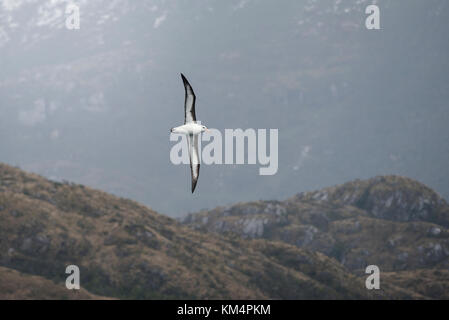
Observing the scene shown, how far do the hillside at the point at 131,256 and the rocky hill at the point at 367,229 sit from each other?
2195 cm

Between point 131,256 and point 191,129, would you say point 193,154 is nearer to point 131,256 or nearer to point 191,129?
point 191,129

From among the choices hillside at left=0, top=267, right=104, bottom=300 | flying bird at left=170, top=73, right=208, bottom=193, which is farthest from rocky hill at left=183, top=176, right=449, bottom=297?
flying bird at left=170, top=73, right=208, bottom=193

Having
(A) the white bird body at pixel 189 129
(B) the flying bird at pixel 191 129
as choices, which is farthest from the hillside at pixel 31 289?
(A) the white bird body at pixel 189 129

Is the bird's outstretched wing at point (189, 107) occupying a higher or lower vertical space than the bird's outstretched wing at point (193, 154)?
higher

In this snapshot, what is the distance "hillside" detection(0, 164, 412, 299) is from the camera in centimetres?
8444

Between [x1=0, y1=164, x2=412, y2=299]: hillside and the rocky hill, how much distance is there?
22.0m

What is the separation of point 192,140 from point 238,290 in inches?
2404

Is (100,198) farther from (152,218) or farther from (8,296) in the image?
(8,296)

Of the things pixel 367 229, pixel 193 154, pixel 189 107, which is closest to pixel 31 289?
pixel 193 154

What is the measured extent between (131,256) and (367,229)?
10645cm

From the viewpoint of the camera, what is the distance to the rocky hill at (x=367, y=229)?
153m

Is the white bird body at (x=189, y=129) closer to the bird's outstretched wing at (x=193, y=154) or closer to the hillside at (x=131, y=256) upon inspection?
the bird's outstretched wing at (x=193, y=154)

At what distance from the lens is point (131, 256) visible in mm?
92188
